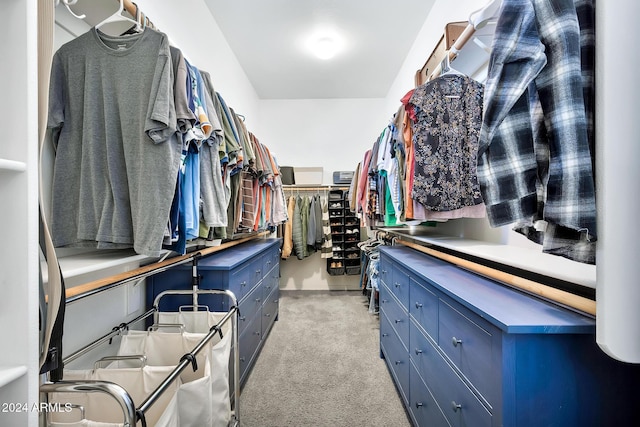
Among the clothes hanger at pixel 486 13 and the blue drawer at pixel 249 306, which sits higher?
the clothes hanger at pixel 486 13

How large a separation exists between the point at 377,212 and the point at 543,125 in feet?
5.91

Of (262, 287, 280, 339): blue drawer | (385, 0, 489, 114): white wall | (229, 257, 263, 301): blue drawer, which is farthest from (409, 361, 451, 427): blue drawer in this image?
(385, 0, 489, 114): white wall

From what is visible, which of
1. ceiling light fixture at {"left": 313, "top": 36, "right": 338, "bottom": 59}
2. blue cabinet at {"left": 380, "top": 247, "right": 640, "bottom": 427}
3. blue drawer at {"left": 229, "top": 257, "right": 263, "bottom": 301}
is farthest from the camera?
ceiling light fixture at {"left": 313, "top": 36, "right": 338, "bottom": 59}

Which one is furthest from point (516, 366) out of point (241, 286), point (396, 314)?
point (241, 286)

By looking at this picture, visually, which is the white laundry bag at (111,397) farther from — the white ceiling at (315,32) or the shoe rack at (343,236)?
the shoe rack at (343,236)

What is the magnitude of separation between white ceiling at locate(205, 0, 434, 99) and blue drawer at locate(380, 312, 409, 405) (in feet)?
8.42

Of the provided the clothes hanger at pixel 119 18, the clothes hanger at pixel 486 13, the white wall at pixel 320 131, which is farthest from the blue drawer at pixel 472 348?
the white wall at pixel 320 131

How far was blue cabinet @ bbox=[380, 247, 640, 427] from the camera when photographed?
0.69 metres

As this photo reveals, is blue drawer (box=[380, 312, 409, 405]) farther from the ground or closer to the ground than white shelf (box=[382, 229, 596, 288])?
closer to the ground

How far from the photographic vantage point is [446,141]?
4.60ft

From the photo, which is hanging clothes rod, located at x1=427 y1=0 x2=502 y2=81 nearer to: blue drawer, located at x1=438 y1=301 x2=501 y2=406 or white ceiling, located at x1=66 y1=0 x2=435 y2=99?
blue drawer, located at x1=438 y1=301 x2=501 y2=406

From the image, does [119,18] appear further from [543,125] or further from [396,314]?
[396,314]

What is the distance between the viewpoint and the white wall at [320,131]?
13.9ft

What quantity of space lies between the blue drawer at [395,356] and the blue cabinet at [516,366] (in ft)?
1.28
